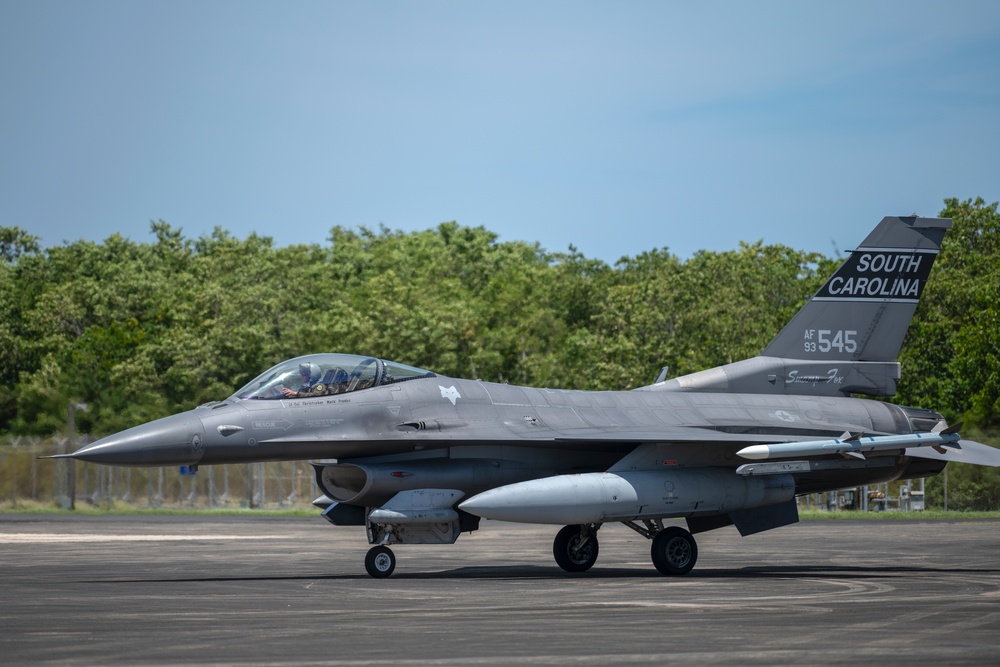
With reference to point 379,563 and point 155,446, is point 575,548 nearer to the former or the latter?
point 379,563

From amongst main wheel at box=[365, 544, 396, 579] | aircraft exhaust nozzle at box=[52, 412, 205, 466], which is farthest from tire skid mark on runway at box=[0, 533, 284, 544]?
main wheel at box=[365, 544, 396, 579]

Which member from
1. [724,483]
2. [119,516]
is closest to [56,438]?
[119,516]

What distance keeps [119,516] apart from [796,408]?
26147mm

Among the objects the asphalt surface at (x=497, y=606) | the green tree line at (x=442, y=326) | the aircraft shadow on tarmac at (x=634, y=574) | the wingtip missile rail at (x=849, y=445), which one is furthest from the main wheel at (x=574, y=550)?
the green tree line at (x=442, y=326)

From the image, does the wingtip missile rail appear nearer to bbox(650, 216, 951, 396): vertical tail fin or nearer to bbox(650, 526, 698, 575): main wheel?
bbox(650, 526, 698, 575): main wheel

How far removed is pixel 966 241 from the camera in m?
60.2

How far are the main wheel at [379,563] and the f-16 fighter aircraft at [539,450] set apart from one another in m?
0.02

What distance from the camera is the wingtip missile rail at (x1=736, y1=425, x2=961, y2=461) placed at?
17.1 m

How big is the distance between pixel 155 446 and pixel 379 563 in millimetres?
3121

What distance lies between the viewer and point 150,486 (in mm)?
45094

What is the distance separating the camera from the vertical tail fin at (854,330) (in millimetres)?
20953

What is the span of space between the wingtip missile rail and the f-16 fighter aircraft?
2 cm

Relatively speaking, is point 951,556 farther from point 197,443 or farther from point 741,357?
point 741,357

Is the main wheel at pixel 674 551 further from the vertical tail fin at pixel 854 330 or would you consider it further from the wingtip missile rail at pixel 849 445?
the vertical tail fin at pixel 854 330
